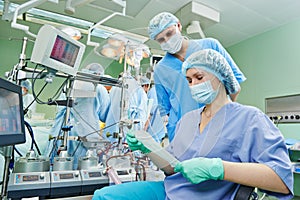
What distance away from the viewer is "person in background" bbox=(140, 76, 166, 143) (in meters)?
1.12

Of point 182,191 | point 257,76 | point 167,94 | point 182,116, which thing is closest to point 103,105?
point 167,94

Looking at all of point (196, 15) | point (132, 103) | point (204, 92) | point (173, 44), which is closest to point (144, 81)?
point (132, 103)

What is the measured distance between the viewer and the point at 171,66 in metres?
1.36

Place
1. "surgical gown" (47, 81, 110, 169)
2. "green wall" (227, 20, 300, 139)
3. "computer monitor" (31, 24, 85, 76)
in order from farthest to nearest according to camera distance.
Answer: "green wall" (227, 20, 300, 139)
"surgical gown" (47, 81, 110, 169)
"computer monitor" (31, 24, 85, 76)

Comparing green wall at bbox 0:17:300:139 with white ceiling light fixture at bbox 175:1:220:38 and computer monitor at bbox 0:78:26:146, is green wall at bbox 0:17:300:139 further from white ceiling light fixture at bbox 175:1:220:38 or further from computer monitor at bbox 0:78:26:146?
computer monitor at bbox 0:78:26:146

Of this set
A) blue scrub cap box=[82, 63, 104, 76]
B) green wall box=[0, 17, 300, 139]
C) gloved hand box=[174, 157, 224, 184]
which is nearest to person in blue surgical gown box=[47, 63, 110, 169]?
blue scrub cap box=[82, 63, 104, 76]

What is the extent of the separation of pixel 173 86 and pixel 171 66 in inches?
5.0

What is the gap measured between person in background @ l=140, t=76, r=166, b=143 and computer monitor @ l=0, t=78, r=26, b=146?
0.55 meters

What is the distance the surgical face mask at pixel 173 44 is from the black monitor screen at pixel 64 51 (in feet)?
1.84

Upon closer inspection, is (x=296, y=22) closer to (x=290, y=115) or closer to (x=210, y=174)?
(x=290, y=115)

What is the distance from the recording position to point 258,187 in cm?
77

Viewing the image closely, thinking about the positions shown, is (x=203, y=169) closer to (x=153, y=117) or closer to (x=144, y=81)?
(x=153, y=117)

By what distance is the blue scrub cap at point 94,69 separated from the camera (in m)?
1.48

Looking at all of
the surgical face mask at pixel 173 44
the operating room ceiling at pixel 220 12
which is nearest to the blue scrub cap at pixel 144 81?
the surgical face mask at pixel 173 44
